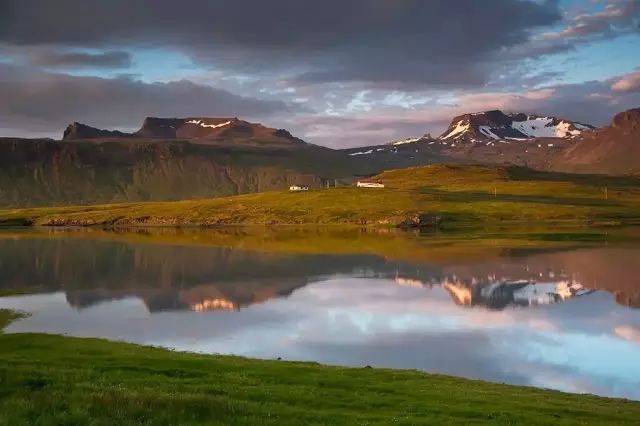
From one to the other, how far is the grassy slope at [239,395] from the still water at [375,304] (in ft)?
22.1

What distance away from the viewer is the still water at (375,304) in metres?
41.5

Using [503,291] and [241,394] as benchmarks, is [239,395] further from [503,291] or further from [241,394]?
[503,291]

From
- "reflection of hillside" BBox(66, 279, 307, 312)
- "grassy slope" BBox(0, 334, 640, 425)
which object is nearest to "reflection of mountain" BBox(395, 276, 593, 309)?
"reflection of hillside" BBox(66, 279, 307, 312)

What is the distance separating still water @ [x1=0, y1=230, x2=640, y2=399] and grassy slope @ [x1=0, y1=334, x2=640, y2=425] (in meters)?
6.72

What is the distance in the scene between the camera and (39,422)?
16.4m

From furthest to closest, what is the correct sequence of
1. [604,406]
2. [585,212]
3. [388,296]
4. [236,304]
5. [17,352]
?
[585,212] → [388,296] → [236,304] → [17,352] → [604,406]

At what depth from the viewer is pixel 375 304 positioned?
63.1 meters

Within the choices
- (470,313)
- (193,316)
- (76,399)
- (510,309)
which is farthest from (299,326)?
(76,399)

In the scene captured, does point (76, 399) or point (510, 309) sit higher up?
point (76, 399)

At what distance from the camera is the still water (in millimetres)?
41500

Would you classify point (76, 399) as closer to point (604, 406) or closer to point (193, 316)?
point (604, 406)

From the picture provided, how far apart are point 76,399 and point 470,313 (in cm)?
4384

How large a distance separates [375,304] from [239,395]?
39.6m

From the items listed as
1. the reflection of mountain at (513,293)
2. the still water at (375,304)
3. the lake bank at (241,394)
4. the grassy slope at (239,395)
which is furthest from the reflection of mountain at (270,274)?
the lake bank at (241,394)
